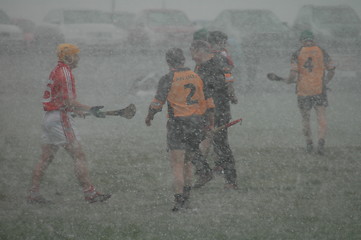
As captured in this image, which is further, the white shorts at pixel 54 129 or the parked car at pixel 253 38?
the parked car at pixel 253 38

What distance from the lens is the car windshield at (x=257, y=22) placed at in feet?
58.4

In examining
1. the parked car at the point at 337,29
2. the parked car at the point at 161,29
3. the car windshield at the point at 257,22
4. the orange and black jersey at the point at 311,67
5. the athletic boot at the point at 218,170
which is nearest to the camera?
the athletic boot at the point at 218,170

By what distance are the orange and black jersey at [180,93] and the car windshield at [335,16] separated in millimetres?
13947

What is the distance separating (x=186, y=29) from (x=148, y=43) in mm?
1410

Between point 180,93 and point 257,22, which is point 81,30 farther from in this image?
point 180,93

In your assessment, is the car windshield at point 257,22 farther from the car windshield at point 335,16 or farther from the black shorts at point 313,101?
the black shorts at point 313,101

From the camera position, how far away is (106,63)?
18219mm

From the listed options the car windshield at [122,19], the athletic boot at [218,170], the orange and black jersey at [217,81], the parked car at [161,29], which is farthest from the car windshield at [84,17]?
the orange and black jersey at [217,81]

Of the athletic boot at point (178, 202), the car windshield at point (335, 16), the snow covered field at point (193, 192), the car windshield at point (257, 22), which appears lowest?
the snow covered field at point (193, 192)

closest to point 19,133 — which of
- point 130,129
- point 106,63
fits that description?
point 130,129

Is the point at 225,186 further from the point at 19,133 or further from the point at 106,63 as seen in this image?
the point at 106,63

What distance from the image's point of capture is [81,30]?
18.8 meters

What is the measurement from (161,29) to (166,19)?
1.00m

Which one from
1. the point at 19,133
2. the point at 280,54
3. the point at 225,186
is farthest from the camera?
the point at 280,54
